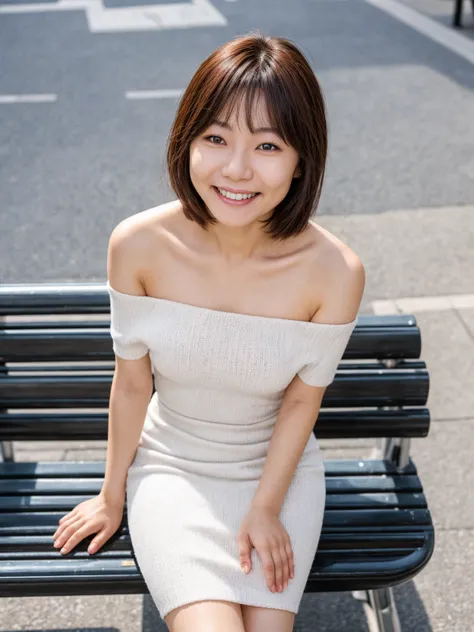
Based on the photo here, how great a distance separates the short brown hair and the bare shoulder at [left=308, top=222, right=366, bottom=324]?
0.70 feet

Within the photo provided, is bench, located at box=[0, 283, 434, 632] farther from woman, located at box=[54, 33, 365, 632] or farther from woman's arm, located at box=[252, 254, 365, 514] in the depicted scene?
woman's arm, located at box=[252, 254, 365, 514]

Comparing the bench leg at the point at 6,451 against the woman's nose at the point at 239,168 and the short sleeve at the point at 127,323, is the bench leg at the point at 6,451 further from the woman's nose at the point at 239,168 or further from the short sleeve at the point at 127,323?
the woman's nose at the point at 239,168

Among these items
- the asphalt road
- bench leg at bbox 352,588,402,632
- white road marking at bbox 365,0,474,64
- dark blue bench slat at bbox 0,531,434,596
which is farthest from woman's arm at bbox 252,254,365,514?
white road marking at bbox 365,0,474,64

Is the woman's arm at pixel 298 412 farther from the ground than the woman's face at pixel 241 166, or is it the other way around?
the woman's face at pixel 241 166

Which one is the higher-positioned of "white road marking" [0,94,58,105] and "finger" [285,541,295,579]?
"finger" [285,541,295,579]

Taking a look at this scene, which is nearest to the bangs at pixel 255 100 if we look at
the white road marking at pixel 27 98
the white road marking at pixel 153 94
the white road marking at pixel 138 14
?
the white road marking at pixel 153 94

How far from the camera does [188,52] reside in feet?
31.8

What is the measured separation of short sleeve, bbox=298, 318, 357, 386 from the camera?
7.56ft

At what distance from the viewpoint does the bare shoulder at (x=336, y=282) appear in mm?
2291

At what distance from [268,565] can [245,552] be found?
67mm

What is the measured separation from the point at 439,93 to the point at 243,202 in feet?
22.0

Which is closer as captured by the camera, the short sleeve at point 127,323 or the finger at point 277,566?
the finger at point 277,566

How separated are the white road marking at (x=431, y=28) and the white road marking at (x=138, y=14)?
228 centimetres

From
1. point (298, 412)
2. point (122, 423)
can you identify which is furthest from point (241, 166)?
point (122, 423)
